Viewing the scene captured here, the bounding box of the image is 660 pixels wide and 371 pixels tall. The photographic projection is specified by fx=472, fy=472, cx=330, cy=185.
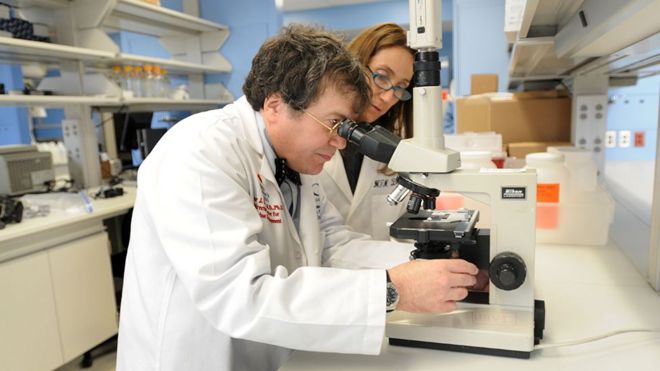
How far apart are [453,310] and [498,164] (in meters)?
1.16

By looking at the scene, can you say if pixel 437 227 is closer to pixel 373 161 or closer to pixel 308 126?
pixel 308 126

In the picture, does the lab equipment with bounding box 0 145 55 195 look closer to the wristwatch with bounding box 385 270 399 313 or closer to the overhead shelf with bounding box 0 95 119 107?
the overhead shelf with bounding box 0 95 119 107

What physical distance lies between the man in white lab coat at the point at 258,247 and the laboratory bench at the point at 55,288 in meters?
1.24

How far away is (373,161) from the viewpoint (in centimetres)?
162

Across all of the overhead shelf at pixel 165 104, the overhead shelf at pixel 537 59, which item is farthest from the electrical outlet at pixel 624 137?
the overhead shelf at pixel 165 104

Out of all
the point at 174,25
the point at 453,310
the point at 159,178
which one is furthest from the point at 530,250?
the point at 174,25

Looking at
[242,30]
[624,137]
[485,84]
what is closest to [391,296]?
[485,84]

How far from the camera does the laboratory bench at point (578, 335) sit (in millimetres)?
795

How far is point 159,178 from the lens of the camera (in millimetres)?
849

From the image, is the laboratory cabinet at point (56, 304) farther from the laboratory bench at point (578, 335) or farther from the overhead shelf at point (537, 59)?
the overhead shelf at point (537, 59)

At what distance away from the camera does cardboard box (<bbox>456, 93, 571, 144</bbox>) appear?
2549 millimetres

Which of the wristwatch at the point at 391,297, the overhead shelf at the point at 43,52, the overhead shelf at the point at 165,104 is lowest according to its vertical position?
the wristwatch at the point at 391,297

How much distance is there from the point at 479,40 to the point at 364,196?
3.31 metres

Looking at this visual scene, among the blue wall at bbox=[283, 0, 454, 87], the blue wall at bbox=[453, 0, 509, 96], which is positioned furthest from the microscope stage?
the blue wall at bbox=[283, 0, 454, 87]
